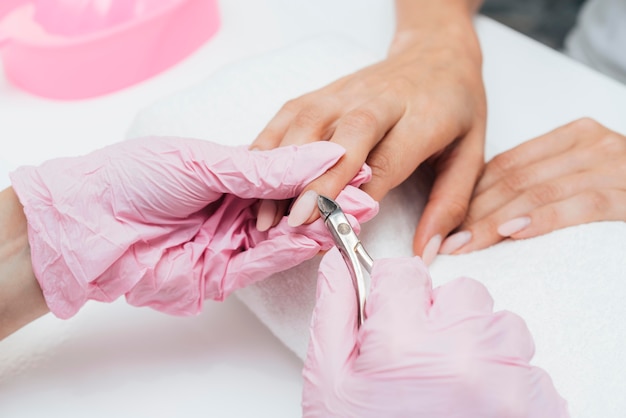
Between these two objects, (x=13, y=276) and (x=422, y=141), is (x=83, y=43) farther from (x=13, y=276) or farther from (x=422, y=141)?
(x=422, y=141)

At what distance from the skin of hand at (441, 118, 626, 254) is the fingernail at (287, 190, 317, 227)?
23 centimetres

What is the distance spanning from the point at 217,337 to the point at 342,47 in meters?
0.48

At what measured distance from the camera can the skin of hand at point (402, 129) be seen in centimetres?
72

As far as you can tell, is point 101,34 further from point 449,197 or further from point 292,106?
point 449,197

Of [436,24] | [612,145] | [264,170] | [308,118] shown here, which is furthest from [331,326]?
[436,24]

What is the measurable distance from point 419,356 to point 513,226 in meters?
0.33

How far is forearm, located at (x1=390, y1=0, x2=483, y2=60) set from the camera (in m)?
1.02

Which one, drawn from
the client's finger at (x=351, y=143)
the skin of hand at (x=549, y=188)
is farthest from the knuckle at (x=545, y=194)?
the client's finger at (x=351, y=143)

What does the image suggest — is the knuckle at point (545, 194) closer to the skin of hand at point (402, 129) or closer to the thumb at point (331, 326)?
the skin of hand at point (402, 129)

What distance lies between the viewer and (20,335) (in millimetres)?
779

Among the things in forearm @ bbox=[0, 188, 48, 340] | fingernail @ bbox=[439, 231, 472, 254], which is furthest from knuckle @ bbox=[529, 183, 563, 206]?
forearm @ bbox=[0, 188, 48, 340]

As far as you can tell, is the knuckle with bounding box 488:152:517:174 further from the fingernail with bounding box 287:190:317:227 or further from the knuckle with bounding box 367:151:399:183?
the fingernail with bounding box 287:190:317:227

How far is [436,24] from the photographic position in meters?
1.05

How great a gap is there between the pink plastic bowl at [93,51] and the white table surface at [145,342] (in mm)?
31
